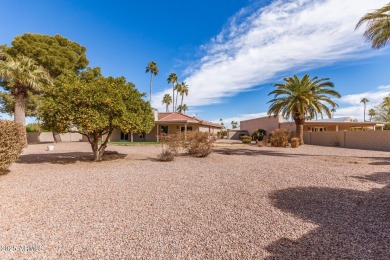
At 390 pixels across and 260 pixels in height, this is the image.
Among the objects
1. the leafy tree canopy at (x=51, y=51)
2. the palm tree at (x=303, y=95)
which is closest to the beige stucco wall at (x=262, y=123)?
the palm tree at (x=303, y=95)

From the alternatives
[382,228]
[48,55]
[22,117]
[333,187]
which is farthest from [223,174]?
[48,55]

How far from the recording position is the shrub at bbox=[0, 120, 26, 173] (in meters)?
7.34

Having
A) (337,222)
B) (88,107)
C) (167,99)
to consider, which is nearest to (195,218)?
(337,222)

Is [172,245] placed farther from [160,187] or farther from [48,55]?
[48,55]

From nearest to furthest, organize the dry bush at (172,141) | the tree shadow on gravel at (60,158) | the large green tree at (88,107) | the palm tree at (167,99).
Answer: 1. the large green tree at (88,107)
2. the tree shadow on gravel at (60,158)
3. the dry bush at (172,141)
4. the palm tree at (167,99)

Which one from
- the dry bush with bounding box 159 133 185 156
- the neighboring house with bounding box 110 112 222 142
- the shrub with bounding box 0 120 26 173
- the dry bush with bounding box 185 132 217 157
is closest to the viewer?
the shrub with bounding box 0 120 26 173

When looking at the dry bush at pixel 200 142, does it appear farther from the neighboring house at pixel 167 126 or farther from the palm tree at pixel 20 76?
the palm tree at pixel 20 76

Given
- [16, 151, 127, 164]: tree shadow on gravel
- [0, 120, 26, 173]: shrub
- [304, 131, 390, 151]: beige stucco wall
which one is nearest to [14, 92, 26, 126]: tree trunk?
[16, 151, 127, 164]: tree shadow on gravel

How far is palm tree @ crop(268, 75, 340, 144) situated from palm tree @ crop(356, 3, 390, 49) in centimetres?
1059

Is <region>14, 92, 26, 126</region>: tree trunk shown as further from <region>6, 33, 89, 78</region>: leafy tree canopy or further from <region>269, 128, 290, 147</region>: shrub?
<region>269, 128, 290, 147</region>: shrub

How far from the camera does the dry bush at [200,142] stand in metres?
13.2

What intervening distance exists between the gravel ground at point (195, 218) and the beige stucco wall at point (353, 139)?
685 inches

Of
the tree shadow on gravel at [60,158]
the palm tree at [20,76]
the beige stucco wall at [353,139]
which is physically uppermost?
the palm tree at [20,76]

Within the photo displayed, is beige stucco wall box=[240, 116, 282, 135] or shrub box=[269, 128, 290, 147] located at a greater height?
beige stucco wall box=[240, 116, 282, 135]
